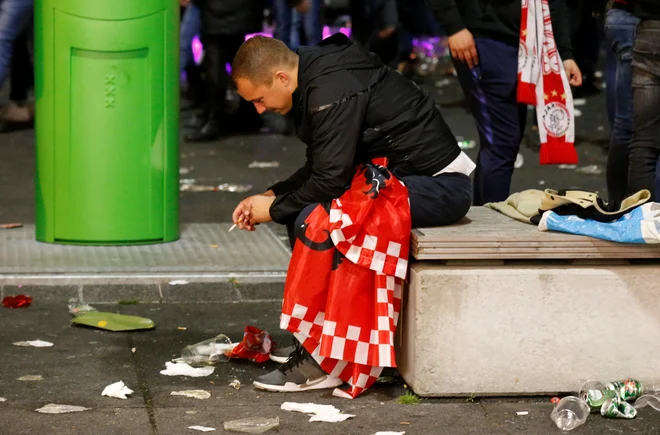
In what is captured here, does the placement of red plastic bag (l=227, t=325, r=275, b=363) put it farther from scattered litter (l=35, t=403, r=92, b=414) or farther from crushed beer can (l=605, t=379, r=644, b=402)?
crushed beer can (l=605, t=379, r=644, b=402)

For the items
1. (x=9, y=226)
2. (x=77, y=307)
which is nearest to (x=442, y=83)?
(x=9, y=226)

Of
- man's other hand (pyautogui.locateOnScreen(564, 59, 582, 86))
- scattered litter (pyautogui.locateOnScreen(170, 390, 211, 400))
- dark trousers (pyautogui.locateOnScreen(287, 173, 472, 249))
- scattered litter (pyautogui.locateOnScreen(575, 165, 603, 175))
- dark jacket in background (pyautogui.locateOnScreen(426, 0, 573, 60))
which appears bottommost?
scattered litter (pyautogui.locateOnScreen(170, 390, 211, 400))

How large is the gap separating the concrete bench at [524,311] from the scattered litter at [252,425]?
56cm

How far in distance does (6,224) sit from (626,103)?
338cm

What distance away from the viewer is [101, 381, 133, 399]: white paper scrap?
171 inches

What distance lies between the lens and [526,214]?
15.3 feet

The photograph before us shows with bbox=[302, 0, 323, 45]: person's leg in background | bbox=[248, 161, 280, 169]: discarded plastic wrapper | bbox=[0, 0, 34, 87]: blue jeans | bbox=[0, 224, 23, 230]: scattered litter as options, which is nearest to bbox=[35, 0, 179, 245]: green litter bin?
bbox=[0, 224, 23, 230]: scattered litter

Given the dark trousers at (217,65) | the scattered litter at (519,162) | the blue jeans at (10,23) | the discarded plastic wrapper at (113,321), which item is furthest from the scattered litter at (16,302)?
the dark trousers at (217,65)

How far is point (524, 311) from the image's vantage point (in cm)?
431

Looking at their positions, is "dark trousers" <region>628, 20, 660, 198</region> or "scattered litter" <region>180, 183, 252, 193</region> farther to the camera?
"scattered litter" <region>180, 183, 252, 193</region>

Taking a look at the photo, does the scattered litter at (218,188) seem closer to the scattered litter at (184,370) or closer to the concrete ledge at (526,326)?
the scattered litter at (184,370)

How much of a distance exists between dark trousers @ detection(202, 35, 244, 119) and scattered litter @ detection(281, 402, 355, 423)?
6.56 metres

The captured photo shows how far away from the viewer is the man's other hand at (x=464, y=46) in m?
5.86

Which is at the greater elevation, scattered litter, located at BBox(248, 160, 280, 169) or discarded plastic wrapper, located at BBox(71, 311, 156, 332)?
scattered litter, located at BBox(248, 160, 280, 169)
